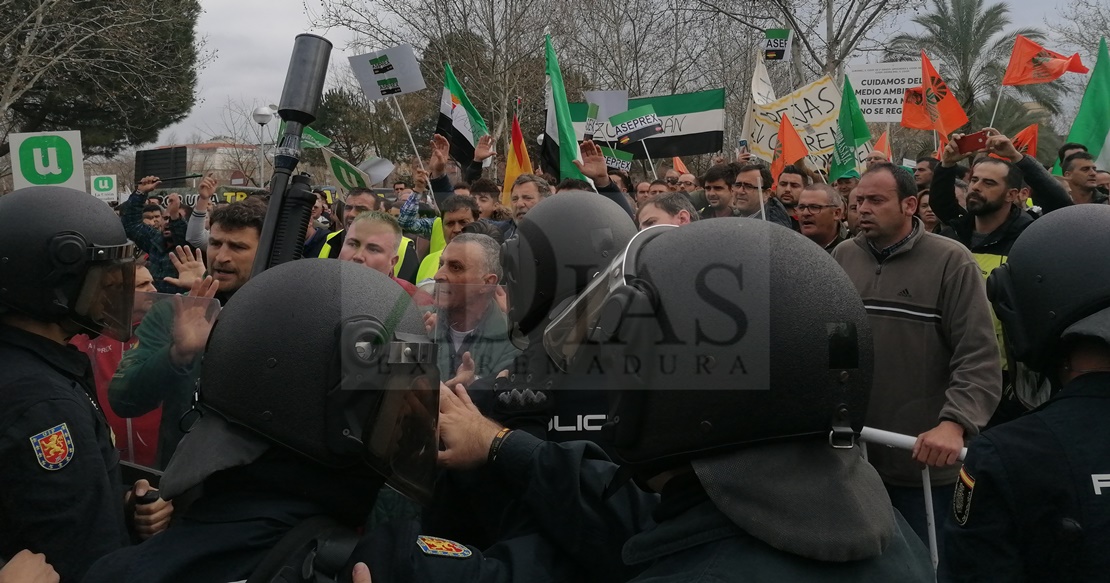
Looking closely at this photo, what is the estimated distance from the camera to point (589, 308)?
6.90ft

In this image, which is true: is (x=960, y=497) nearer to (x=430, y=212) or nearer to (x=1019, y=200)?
(x=1019, y=200)

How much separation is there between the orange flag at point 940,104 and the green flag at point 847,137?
2.35 ft

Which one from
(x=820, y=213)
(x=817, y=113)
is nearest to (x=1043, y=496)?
(x=820, y=213)

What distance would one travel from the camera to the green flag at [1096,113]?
25.5ft

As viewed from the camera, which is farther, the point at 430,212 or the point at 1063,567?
the point at 430,212

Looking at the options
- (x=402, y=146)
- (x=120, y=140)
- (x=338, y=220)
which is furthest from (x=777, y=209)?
(x=402, y=146)

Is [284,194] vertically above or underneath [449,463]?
above

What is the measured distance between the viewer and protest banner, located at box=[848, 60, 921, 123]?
36.8 feet

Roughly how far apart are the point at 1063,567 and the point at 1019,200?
404 cm

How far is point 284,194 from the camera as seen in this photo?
3.01 meters

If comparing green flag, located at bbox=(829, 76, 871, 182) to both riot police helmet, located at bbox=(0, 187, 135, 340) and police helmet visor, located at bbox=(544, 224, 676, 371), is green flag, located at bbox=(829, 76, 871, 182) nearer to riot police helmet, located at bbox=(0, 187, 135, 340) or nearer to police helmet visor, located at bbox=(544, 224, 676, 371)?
police helmet visor, located at bbox=(544, 224, 676, 371)

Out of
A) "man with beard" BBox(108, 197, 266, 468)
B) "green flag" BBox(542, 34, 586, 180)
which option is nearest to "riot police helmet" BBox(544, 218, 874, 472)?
A: "man with beard" BBox(108, 197, 266, 468)

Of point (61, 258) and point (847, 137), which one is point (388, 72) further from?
Answer: point (61, 258)

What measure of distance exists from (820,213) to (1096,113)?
360cm
